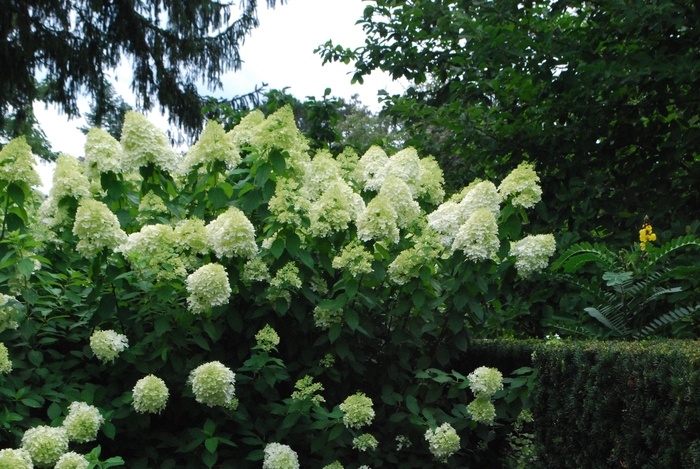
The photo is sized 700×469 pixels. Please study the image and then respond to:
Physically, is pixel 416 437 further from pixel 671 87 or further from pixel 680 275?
pixel 671 87

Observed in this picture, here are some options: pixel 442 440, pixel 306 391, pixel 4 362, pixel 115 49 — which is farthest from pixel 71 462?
pixel 115 49

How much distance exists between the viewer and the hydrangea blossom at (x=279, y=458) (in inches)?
146

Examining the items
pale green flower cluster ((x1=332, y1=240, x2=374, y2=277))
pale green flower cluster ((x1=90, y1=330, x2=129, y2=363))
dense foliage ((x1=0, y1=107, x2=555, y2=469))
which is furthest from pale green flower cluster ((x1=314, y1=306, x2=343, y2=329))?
pale green flower cluster ((x1=90, y1=330, x2=129, y2=363))

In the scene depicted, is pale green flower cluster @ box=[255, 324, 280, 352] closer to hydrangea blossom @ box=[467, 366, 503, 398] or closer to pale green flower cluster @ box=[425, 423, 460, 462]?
pale green flower cluster @ box=[425, 423, 460, 462]

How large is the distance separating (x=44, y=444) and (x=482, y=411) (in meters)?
2.36

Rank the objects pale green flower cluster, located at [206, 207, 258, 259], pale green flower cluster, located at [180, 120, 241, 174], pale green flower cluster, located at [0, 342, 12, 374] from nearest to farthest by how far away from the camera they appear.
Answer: pale green flower cluster, located at [0, 342, 12, 374] → pale green flower cluster, located at [206, 207, 258, 259] → pale green flower cluster, located at [180, 120, 241, 174]

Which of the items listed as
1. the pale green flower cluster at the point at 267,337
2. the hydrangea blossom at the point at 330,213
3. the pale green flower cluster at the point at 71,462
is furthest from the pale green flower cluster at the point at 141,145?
the pale green flower cluster at the point at 71,462

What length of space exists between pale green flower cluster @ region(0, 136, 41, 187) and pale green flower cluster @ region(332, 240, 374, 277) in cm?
171

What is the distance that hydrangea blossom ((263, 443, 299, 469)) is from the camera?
3.71m

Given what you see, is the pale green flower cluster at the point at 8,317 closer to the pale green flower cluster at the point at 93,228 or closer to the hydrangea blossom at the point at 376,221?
the pale green flower cluster at the point at 93,228

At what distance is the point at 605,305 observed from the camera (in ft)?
15.2

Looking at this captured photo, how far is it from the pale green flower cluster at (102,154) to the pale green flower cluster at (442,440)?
2.32 metres

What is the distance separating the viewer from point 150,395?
3.62m

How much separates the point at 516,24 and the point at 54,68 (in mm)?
8098
